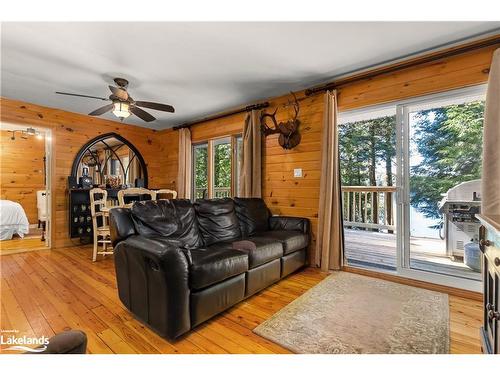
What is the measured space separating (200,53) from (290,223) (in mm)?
2301

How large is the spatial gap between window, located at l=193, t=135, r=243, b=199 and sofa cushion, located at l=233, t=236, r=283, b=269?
1.99 meters

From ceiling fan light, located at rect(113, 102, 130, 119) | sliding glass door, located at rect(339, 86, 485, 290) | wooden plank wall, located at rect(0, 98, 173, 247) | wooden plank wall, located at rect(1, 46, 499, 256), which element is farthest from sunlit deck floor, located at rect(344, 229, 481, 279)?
wooden plank wall, located at rect(0, 98, 173, 247)

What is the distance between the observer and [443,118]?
107 inches

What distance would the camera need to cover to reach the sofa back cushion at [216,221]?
2738mm

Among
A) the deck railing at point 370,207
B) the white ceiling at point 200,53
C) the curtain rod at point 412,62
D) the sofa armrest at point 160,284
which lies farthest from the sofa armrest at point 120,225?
the deck railing at point 370,207

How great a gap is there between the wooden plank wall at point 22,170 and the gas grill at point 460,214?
8339mm

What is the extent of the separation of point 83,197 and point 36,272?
170 centimetres

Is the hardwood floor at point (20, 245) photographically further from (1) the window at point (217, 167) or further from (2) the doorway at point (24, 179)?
(1) the window at point (217, 167)

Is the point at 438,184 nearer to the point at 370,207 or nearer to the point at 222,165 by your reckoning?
the point at 370,207

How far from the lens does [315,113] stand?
338cm

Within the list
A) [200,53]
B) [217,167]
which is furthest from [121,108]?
[217,167]
